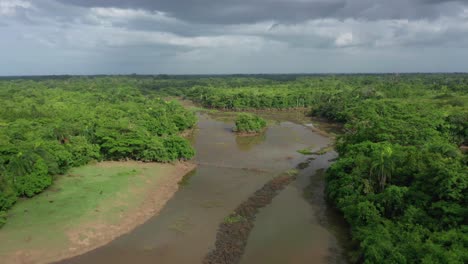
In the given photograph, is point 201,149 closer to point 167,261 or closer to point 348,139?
point 348,139

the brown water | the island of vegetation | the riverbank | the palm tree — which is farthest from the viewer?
the island of vegetation

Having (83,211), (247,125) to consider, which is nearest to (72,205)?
(83,211)

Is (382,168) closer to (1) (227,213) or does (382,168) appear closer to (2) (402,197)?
(2) (402,197)

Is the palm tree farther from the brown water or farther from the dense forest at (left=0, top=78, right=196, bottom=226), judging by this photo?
the dense forest at (left=0, top=78, right=196, bottom=226)

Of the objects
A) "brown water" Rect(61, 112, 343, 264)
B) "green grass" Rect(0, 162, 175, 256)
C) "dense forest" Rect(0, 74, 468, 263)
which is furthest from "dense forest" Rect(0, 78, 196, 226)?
"brown water" Rect(61, 112, 343, 264)

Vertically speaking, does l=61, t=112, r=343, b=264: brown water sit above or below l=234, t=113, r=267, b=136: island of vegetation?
below

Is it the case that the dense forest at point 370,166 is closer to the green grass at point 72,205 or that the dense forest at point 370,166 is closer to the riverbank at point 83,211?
the green grass at point 72,205

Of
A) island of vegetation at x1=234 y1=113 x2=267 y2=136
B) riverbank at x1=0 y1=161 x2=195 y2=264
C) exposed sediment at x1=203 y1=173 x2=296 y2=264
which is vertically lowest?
exposed sediment at x1=203 y1=173 x2=296 y2=264

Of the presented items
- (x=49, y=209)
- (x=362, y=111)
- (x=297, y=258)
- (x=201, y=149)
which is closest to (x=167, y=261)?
(x=297, y=258)
